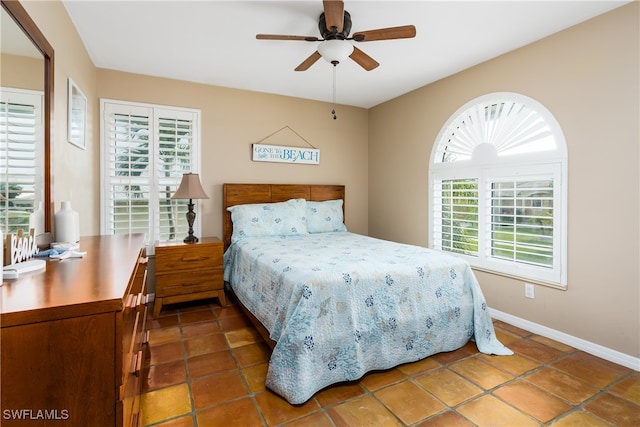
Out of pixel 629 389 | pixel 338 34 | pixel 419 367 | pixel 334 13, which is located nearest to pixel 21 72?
pixel 334 13

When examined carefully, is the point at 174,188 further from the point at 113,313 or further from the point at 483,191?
the point at 483,191

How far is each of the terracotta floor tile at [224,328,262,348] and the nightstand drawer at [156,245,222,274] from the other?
0.85 meters

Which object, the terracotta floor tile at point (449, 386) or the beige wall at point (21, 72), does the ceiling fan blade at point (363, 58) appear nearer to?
the beige wall at point (21, 72)

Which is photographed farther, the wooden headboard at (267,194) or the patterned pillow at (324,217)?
the patterned pillow at (324,217)

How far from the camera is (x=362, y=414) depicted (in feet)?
5.68

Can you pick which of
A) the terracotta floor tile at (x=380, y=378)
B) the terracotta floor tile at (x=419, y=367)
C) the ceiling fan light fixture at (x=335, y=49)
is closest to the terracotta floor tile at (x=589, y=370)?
the terracotta floor tile at (x=419, y=367)

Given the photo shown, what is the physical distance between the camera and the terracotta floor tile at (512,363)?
218 centimetres

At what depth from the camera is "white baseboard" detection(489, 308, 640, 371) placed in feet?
7.30

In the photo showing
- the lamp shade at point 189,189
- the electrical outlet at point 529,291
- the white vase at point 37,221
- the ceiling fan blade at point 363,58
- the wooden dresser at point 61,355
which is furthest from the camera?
the lamp shade at point 189,189

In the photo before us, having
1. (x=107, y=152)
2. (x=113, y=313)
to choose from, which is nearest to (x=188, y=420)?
(x=113, y=313)

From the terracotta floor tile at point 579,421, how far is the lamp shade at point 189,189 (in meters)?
3.34

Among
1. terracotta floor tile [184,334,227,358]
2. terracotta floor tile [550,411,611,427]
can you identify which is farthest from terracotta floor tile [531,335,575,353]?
terracotta floor tile [184,334,227,358]

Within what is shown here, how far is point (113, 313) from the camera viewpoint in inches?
33.4

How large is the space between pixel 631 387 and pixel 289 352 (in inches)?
87.1
